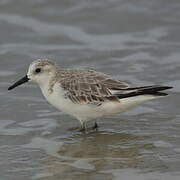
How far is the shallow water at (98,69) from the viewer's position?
27.7 feet

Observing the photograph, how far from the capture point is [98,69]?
13.2 meters

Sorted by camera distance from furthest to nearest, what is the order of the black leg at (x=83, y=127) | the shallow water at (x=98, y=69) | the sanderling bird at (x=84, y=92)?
the black leg at (x=83, y=127) → the sanderling bird at (x=84, y=92) → the shallow water at (x=98, y=69)

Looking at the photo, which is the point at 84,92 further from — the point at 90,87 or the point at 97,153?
the point at 97,153

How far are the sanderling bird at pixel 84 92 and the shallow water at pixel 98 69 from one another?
0.43 meters

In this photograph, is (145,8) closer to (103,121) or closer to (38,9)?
(38,9)

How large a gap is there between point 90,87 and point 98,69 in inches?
127

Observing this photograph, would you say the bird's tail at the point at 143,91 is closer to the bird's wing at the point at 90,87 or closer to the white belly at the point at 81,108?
the bird's wing at the point at 90,87

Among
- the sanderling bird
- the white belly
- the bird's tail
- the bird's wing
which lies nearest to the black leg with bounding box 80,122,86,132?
the sanderling bird

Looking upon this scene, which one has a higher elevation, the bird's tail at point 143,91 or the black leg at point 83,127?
the bird's tail at point 143,91

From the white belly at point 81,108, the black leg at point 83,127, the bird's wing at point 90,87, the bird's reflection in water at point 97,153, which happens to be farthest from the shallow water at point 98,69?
the bird's wing at point 90,87

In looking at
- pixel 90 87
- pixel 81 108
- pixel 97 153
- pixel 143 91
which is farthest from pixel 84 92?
pixel 97 153

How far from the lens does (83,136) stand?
32.8 ft

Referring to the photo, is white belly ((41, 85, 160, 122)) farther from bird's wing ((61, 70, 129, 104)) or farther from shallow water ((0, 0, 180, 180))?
shallow water ((0, 0, 180, 180))

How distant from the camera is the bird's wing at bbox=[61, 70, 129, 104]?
9.76m
